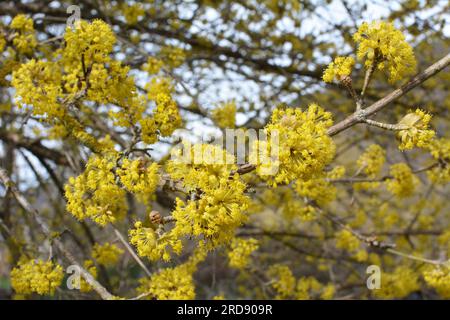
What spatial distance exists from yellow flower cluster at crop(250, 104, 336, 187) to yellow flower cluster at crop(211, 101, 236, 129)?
1579 millimetres

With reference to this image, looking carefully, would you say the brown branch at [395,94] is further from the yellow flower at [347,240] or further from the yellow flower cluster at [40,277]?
the yellow flower at [347,240]

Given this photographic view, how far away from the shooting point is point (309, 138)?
6.19 ft

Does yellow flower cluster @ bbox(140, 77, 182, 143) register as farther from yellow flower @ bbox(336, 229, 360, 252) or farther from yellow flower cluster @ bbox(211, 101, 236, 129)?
yellow flower @ bbox(336, 229, 360, 252)

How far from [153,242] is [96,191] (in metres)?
0.37

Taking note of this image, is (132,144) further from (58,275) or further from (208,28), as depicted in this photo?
(208,28)

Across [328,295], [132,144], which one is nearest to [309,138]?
[132,144]

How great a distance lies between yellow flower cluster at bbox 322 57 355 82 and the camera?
6.95 ft

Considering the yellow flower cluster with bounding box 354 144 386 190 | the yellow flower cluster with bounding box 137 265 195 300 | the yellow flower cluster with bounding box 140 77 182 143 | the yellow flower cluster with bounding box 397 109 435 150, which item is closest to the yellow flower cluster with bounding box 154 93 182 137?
the yellow flower cluster with bounding box 140 77 182 143

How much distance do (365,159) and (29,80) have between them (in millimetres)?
2300

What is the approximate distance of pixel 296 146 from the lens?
1897mm
